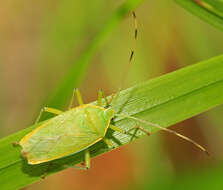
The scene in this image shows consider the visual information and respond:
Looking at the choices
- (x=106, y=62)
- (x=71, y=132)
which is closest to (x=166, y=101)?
(x=71, y=132)

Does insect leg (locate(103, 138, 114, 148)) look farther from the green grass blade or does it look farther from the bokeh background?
the bokeh background

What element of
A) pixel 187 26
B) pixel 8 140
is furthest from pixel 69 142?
pixel 187 26

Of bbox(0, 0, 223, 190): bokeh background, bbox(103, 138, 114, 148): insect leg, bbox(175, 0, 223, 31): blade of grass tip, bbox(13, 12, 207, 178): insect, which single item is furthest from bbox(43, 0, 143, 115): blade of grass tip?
bbox(0, 0, 223, 190): bokeh background

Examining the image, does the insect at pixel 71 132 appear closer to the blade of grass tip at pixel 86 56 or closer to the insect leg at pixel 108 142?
the insect leg at pixel 108 142

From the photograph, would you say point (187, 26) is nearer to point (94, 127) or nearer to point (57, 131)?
point (94, 127)

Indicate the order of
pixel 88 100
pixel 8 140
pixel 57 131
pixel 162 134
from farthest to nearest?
pixel 88 100 → pixel 162 134 → pixel 57 131 → pixel 8 140
